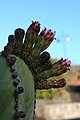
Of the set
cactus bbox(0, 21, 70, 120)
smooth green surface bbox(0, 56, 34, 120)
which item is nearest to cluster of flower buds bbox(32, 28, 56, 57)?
cactus bbox(0, 21, 70, 120)

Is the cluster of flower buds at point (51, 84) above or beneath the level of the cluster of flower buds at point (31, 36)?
beneath

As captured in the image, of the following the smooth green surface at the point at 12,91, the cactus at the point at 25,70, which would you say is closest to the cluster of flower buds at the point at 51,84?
the cactus at the point at 25,70

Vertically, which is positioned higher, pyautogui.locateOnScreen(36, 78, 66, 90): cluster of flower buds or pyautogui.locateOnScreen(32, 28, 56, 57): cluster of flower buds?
pyautogui.locateOnScreen(32, 28, 56, 57): cluster of flower buds

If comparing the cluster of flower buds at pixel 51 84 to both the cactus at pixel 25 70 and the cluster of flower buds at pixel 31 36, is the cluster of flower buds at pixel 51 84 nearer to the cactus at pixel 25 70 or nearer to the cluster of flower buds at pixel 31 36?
the cactus at pixel 25 70

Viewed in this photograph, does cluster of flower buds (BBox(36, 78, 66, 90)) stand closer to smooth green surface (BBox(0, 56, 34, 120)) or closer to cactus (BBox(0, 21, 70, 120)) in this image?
cactus (BBox(0, 21, 70, 120))

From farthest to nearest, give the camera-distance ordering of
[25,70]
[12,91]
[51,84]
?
[51,84], [25,70], [12,91]

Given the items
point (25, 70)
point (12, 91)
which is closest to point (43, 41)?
point (25, 70)

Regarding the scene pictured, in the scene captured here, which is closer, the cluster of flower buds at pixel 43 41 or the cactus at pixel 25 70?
the cactus at pixel 25 70

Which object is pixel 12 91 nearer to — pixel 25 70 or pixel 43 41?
pixel 25 70
